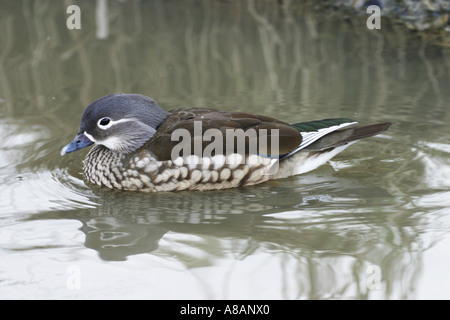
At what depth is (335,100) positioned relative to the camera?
7.21m

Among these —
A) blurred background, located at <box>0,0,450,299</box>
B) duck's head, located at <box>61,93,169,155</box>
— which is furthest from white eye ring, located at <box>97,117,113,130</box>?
blurred background, located at <box>0,0,450,299</box>

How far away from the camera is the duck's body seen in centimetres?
533

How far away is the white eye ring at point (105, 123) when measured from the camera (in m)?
5.51

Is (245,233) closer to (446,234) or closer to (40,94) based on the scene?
(446,234)

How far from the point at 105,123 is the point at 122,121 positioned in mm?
131

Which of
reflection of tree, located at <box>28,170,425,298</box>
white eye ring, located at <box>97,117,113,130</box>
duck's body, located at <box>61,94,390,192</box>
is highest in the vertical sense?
white eye ring, located at <box>97,117,113,130</box>

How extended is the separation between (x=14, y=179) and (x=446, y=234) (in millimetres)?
3191

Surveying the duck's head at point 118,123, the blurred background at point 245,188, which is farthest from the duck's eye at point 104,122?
the blurred background at point 245,188

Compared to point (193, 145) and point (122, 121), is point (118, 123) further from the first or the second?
point (193, 145)

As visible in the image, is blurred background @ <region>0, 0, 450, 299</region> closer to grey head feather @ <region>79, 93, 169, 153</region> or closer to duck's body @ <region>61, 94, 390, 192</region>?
duck's body @ <region>61, 94, 390, 192</region>

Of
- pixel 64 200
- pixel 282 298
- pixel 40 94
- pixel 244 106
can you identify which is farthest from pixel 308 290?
pixel 40 94

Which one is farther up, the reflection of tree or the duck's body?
the duck's body

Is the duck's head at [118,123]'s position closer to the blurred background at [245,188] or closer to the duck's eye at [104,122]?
the duck's eye at [104,122]

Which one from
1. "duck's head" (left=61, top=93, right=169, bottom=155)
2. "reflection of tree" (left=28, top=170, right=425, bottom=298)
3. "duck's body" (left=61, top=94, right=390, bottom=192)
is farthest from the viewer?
"duck's head" (left=61, top=93, right=169, bottom=155)
